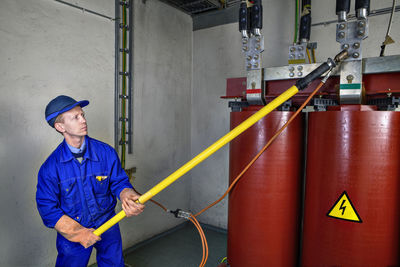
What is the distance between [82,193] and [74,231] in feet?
0.67

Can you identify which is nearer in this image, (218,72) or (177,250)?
(177,250)

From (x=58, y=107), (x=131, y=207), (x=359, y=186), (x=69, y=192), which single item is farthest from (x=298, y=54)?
(x=69, y=192)

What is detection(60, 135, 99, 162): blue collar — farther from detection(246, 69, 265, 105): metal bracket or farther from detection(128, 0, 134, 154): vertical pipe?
detection(246, 69, 265, 105): metal bracket

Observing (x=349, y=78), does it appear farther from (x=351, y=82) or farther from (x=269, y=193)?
(x=269, y=193)

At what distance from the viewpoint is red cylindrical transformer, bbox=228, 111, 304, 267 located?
4.17 feet

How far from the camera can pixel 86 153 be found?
1493 mm

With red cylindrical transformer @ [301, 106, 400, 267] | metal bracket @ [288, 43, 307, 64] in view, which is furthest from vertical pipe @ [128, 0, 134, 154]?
red cylindrical transformer @ [301, 106, 400, 267]

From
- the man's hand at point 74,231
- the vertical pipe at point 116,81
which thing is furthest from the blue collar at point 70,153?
the vertical pipe at point 116,81

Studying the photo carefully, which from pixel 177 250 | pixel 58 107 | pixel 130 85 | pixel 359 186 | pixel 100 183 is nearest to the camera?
pixel 359 186

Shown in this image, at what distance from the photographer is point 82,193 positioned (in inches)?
57.2

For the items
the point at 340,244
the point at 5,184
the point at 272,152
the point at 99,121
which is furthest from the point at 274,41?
the point at 5,184

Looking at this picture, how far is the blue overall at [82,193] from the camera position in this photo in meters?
1.38

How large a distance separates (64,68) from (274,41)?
5.67 feet

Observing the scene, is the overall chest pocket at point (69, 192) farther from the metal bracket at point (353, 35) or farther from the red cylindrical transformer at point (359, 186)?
the metal bracket at point (353, 35)
